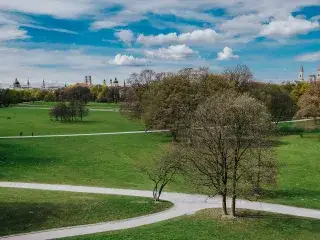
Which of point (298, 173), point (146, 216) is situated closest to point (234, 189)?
point (146, 216)

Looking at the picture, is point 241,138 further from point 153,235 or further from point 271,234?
point 153,235

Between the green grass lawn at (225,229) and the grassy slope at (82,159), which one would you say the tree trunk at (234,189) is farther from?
the grassy slope at (82,159)

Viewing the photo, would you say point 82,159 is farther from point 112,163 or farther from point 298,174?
point 298,174

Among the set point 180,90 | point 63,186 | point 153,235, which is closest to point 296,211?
point 153,235

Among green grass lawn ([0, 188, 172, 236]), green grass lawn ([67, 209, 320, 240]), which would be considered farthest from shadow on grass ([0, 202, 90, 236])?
green grass lawn ([67, 209, 320, 240])

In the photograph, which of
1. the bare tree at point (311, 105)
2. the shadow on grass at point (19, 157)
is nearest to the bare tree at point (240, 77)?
the bare tree at point (311, 105)

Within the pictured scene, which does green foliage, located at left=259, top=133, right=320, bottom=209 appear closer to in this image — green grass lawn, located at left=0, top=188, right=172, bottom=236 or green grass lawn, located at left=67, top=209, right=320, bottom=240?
green grass lawn, located at left=67, top=209, right=320, bottom=240

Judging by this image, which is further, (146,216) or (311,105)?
(311,105)
